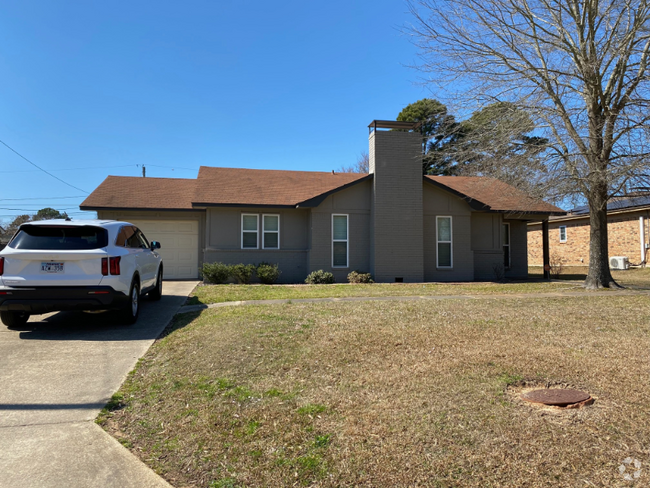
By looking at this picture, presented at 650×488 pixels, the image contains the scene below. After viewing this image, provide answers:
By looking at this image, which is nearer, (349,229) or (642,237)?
(349,229)

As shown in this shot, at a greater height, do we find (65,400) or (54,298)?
(54,298)

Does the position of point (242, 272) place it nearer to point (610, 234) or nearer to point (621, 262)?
point (621, 262)

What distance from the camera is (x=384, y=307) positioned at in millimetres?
9242

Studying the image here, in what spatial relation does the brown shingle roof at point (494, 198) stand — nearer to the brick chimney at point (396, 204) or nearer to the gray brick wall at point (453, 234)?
the gray brick wall at point (453, 234)

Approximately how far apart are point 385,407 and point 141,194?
16.6m

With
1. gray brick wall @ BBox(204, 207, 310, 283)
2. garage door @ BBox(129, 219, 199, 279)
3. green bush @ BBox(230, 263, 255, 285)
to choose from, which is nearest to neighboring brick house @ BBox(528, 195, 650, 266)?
gray brick wall @ BBox(204, 207, 310, 283)

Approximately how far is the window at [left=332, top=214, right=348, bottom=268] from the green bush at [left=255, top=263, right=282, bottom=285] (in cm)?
225

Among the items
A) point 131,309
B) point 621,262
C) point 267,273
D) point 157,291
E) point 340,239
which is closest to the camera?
point 131,309

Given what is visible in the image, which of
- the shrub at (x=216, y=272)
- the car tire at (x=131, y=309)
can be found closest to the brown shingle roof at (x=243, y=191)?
the shrub at (x=216, y=272)

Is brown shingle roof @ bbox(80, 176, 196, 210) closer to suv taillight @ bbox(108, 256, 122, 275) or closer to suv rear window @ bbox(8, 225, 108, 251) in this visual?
suv rear window @ bbox(8, 225, 108, 251)

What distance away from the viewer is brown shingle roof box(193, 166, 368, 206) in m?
16.7

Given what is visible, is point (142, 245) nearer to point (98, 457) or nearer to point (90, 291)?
point (90, 291)

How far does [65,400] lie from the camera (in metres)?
4.55

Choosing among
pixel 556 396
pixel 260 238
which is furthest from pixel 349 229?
pixel 556 396
